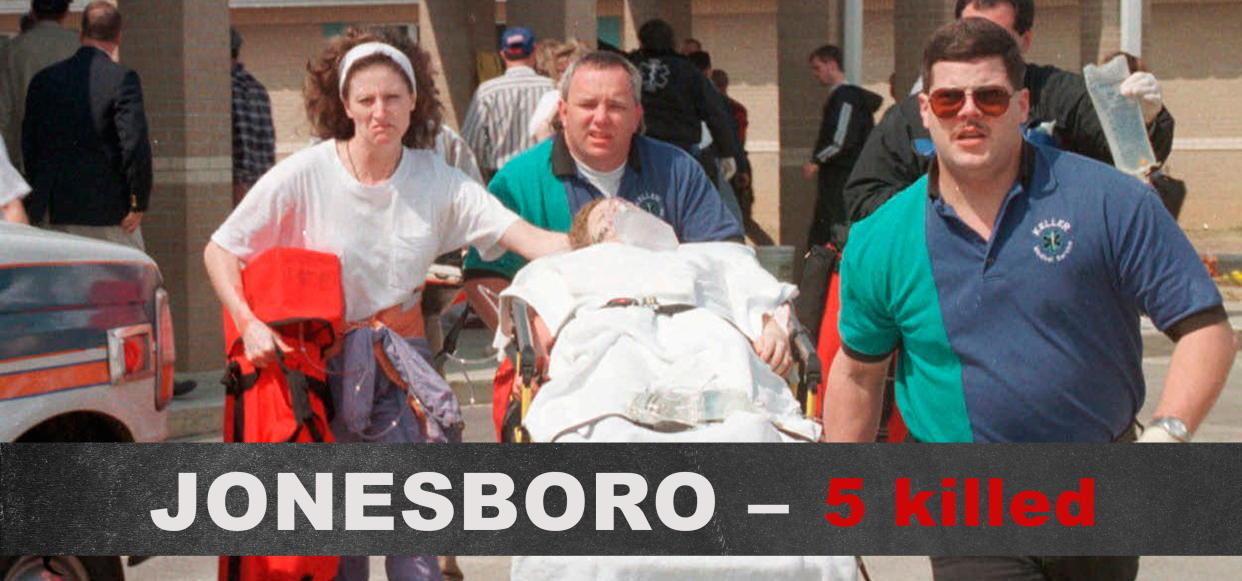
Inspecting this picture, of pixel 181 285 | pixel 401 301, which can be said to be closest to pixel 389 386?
pixel 401 301

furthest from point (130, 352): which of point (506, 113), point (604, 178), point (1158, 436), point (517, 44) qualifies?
point (517, 44)

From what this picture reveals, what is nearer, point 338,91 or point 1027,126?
point 338,91

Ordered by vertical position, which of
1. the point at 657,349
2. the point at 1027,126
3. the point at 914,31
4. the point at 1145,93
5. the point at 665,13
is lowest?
the point at 657,349

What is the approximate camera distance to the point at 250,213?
670 cm

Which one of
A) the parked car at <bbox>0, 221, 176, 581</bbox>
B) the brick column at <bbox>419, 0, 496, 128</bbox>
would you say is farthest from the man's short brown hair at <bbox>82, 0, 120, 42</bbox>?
the brick column at <bbox>419, 0, 496, 128</bbox>

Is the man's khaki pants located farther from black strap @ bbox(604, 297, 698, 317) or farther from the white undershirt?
black strap @ bbox(604, 297, 698, 317)

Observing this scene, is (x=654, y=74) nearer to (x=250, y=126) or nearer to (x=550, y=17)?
(x=250, y=126)

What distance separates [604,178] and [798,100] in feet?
45.8

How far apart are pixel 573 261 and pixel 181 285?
294 inches

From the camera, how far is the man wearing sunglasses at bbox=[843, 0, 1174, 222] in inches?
292

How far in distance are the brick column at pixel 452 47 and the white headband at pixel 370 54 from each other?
13.3 m

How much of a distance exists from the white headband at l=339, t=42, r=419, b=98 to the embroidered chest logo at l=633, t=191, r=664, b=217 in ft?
2.86

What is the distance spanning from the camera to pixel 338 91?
6.89m

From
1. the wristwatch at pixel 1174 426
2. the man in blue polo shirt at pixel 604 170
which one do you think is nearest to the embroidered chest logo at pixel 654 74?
the man in blue polo shirt at pixel 604 170
